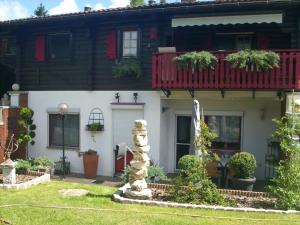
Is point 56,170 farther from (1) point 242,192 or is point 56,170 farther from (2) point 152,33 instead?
(1) point 242,192

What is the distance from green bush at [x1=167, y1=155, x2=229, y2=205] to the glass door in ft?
15.8

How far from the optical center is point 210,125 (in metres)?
15.4

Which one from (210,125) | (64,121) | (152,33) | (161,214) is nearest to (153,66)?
(152,33)

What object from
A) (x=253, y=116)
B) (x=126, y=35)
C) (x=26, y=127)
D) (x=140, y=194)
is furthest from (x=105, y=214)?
(x=26, y=127)

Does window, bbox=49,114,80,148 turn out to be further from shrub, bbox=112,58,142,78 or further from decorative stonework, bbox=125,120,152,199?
decorative stonework, bbox=125,120,152,199

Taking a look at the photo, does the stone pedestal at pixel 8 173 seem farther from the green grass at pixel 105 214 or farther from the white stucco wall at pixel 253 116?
the white stucco wall at pixel 253 116

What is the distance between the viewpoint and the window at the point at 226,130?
15.0 meters

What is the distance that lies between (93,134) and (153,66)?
3938 mm

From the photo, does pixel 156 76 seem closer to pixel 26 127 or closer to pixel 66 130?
pixel 66 130

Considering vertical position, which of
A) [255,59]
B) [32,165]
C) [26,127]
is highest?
[255,59]

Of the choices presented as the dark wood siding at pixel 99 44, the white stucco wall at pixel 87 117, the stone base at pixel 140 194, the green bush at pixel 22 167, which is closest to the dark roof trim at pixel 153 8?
the dark wood siding at pixel 99 44

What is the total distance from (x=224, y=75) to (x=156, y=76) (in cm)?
241

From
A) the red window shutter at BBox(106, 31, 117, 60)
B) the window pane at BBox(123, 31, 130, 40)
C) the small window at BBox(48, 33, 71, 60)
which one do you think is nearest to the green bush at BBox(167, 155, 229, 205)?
the red window shutter at BBox(106, 31, 117, 60)

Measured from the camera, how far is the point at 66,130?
55.2ft
